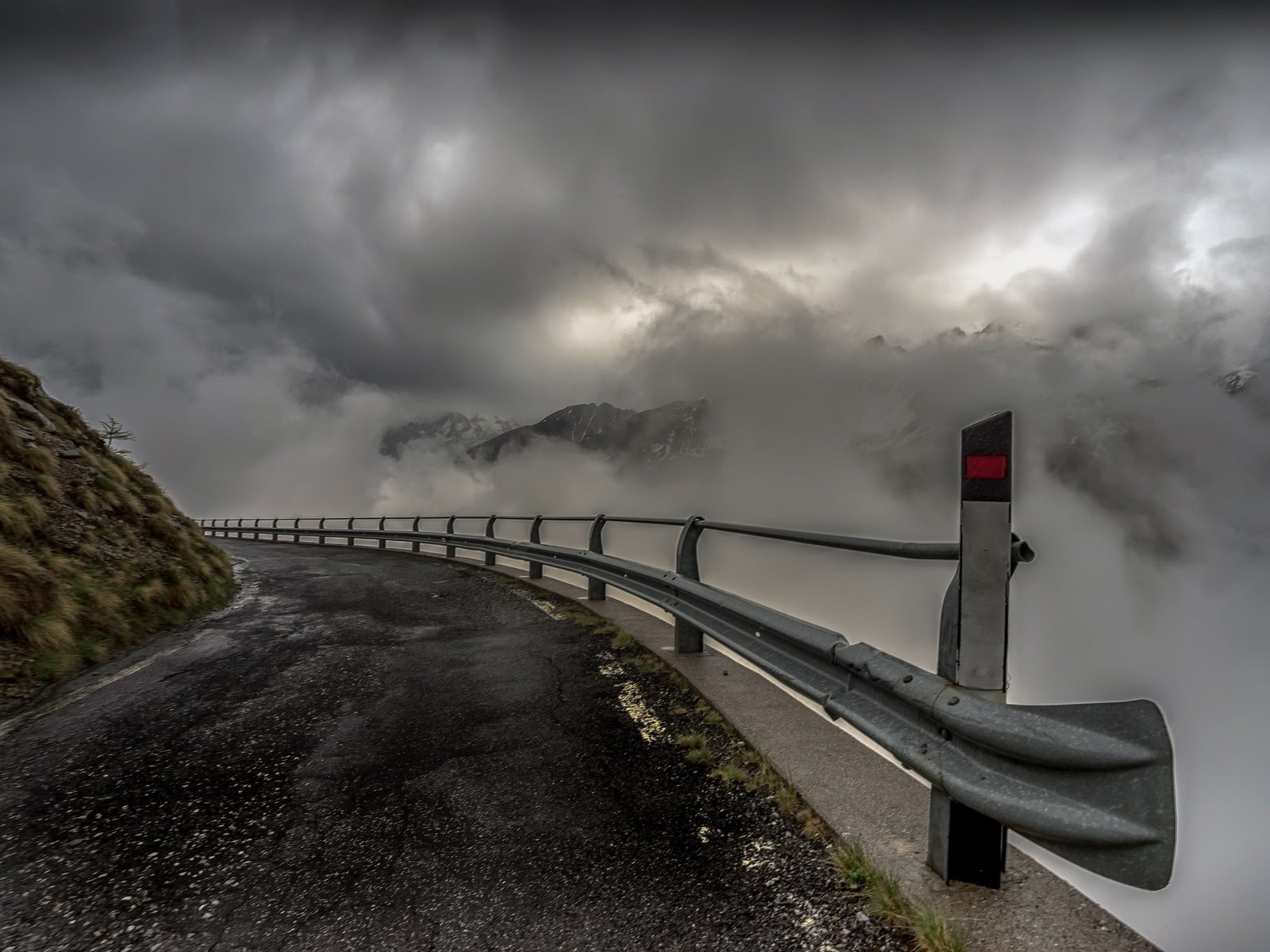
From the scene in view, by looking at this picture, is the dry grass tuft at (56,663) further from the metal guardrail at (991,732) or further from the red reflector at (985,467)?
the red reflector at (985,467)

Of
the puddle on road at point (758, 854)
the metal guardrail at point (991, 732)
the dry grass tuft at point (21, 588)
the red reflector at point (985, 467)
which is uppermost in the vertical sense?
the red reflector at point (985, 467)

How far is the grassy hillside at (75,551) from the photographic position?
207 inches

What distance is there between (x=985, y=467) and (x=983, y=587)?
0.40m

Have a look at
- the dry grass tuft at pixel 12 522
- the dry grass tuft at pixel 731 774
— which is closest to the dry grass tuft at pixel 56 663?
the dry grass tuft at pixel 12 522

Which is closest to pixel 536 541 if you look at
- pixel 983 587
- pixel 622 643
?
pixel 622 643

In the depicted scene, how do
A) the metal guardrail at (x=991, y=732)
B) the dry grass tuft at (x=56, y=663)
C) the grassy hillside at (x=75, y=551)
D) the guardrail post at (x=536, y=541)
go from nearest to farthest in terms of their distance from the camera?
1. the metal guardrail at (x=991, y=732)
2. the dry grass tuft at (x=56, y=663)
3. the grassy hillside at (x=75, y=551)
4. the guardrail post at (x=536, y=541)

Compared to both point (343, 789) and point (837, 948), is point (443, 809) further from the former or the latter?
point (837, 948)

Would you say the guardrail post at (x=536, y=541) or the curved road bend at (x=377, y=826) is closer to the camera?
the curved road bend at (x=377, y=826)

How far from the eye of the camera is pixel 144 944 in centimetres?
189

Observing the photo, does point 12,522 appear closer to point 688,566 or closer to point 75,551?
point 75,551

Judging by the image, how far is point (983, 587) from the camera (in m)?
1.90

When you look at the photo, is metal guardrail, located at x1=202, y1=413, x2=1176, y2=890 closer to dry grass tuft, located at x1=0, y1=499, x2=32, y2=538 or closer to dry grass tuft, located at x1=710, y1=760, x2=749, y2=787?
dry grass tuft, located at x1=710, y1=760, x2=749, y2=787

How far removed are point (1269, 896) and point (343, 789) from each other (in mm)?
239865

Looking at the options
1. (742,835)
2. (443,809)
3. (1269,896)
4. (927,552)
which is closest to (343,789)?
(443,809)
